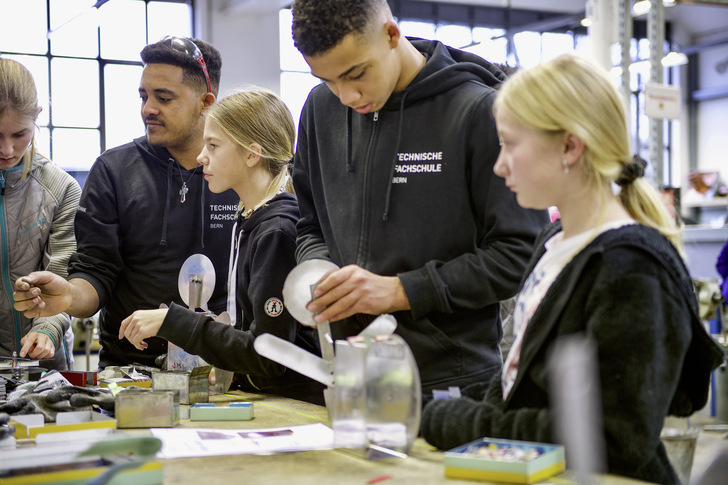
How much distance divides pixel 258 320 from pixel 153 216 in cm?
71

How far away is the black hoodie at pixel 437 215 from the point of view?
153 cm

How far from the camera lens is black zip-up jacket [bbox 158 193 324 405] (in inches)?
70.9

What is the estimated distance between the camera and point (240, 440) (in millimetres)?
1333

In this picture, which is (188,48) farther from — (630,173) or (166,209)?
(630,173)

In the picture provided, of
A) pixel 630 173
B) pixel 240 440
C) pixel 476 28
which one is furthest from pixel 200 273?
pixel 476 28

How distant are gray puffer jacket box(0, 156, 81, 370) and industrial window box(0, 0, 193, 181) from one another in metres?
7.50

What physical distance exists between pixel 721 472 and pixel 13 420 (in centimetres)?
119

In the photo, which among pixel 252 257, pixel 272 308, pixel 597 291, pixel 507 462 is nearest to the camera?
pixel 507 462

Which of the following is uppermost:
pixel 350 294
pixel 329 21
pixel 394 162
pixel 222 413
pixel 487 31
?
pixel 487 31

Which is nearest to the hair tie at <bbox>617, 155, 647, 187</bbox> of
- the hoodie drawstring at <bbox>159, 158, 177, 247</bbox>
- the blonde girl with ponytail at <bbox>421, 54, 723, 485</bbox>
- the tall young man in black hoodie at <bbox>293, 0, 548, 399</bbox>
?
the blonde girl with ponytail at <bbox>421, 54, 723, 485</bbox>

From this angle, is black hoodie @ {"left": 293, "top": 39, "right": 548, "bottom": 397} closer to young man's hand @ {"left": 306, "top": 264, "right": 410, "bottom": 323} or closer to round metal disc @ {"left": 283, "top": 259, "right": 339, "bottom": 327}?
young man's hand @ {"left": 306, "top": 264, "right": 410, "bottom": 323}

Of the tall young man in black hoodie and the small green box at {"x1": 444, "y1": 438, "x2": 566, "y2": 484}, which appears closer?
the small green box at {"x1": 444, "y1": 438, "x2": 566, "y2": 484}

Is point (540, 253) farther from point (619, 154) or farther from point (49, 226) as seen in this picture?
point (49, 226)

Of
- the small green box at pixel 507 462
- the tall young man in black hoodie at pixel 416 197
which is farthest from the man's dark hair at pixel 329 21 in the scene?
the small green box at pixel 507 462
